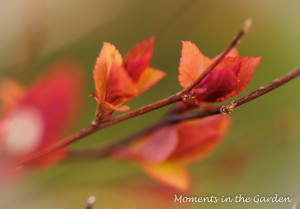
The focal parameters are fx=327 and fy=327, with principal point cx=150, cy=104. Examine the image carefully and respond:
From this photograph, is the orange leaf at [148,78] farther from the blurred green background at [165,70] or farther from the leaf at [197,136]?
the blurred green background at [165,70]

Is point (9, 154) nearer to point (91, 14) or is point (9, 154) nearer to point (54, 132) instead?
point (54, 132)

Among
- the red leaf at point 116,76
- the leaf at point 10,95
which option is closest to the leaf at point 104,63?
the red leaf at point 116,76

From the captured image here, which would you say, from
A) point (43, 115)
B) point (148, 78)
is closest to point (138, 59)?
point (148, 78)

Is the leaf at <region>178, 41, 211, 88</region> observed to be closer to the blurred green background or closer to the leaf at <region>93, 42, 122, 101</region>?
the leaf at <region>93, 42, 122, 101</region>

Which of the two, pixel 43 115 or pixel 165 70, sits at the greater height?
pixel 165 70

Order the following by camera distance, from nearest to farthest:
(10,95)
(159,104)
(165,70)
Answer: (159,104)
(10,95)
(165,70)

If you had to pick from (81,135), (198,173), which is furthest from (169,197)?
(81,135)

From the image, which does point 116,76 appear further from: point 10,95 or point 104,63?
point 10,95
